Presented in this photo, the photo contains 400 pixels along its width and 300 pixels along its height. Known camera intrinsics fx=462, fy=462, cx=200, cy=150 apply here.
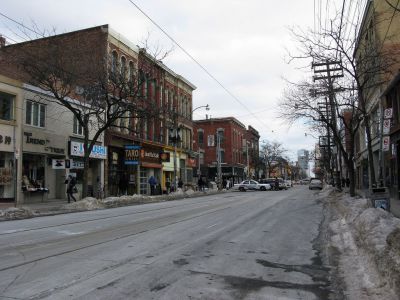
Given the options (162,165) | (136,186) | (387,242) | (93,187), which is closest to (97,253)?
(387,242)

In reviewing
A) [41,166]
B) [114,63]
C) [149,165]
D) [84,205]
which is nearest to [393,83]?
[84,205]

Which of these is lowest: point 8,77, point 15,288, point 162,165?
point 15,288

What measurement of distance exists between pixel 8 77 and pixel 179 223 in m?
16.9

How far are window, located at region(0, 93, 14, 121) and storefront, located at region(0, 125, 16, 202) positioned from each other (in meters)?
0.74

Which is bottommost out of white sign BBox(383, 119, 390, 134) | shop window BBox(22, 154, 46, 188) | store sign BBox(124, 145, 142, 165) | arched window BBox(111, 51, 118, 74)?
shop window BBox(22, 154, 46, 188)

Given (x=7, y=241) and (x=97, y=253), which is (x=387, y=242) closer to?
(x=97, y=253)

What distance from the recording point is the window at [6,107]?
1061 inches

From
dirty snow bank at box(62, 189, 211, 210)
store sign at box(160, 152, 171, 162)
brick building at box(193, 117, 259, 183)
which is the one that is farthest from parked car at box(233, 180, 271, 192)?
dirty snow bank at box(62, 189, 211, 210)

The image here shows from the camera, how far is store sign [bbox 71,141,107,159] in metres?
32.7

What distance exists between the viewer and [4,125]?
86.6 feet

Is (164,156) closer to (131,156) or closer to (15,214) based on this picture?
(131,156)

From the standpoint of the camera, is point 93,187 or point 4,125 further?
point 93,187

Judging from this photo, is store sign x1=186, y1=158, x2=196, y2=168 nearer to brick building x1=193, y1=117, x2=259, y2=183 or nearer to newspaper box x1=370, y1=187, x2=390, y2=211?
brick building x1=193, y1=117, x2=259, y2=183

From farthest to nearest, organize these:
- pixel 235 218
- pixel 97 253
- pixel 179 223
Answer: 1. pixel 235 218
2. pixel 179 223
3. pixel 97 253
